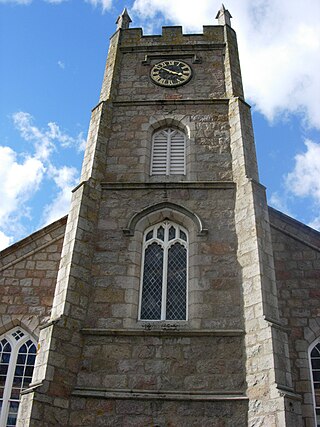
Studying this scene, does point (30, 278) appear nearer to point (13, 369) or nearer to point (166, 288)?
point (13, 369)

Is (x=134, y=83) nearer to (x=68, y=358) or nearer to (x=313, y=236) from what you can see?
(x=313, y=236)

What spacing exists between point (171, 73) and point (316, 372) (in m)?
10.2

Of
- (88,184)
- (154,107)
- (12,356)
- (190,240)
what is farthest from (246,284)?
(154,107)

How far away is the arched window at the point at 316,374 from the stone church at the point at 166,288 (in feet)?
0.10

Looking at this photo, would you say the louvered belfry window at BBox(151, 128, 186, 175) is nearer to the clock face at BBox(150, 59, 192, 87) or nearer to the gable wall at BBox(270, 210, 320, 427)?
the clock face at BBox(150, 59, 192, 87)

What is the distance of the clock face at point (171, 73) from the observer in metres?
16.6

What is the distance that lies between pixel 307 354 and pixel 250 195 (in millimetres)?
3879

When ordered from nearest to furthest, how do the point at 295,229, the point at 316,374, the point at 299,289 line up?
the point at 316,374
the point at 299,289
the point at 295,229

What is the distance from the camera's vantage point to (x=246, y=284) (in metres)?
11.3

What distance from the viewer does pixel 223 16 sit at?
19.3m

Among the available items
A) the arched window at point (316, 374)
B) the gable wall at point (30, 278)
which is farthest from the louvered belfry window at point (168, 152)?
the arched window at point (316, 374)

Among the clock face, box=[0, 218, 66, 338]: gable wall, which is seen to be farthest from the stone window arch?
the clock face

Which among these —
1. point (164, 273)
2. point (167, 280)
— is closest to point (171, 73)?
point (164, 273)

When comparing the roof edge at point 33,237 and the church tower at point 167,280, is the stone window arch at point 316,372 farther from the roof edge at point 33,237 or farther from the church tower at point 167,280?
the roof edge at point 33,237
